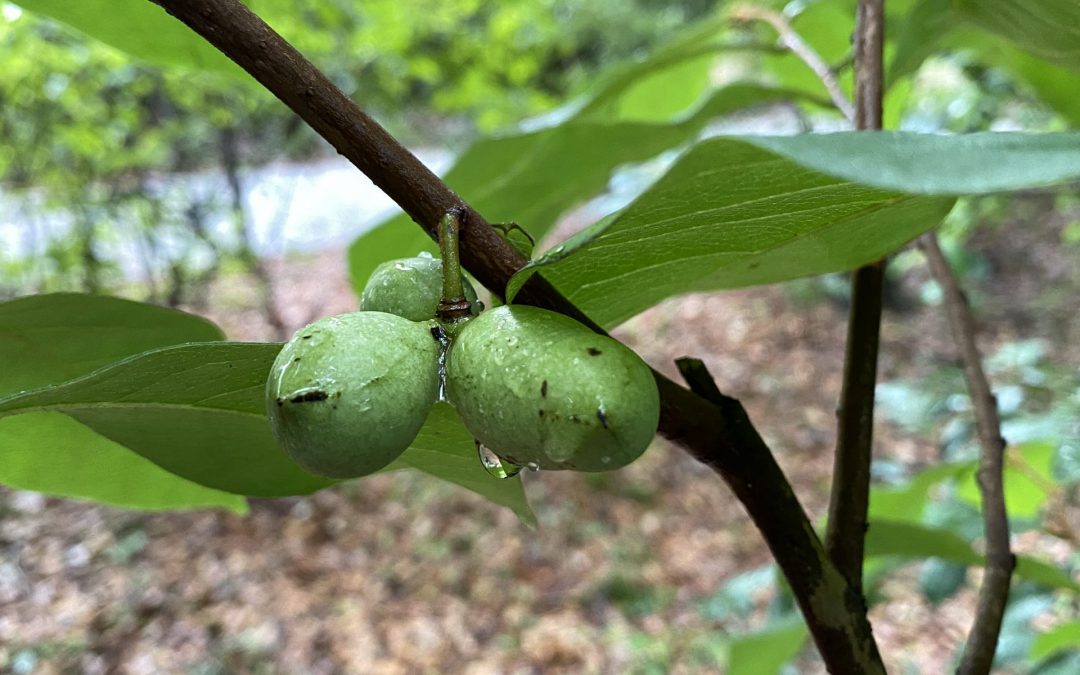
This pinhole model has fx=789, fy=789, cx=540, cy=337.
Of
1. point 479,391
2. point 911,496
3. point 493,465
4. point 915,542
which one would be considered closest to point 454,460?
point 493,465

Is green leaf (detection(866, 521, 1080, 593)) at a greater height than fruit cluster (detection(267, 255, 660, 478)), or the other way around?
green leaf (detection(866, 521, 1080, 593))

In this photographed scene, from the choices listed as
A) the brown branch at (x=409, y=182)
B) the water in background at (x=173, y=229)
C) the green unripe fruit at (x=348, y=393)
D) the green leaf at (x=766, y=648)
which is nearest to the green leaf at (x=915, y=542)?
the green leaf at (x=766, y=648)

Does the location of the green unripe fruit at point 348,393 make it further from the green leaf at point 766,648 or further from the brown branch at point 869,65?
the green leaf at point 766,648

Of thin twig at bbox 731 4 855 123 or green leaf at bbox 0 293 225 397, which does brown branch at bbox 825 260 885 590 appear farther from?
green leaf at bbox 0 293 225 397

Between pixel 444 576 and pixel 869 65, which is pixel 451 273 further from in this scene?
pixel 444 576

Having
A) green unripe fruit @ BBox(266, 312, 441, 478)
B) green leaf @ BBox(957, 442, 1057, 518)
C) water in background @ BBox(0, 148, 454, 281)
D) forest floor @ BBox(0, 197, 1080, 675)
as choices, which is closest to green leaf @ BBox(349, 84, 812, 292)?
green unripe fruit @ BBox(266, 312, 441, 478)
